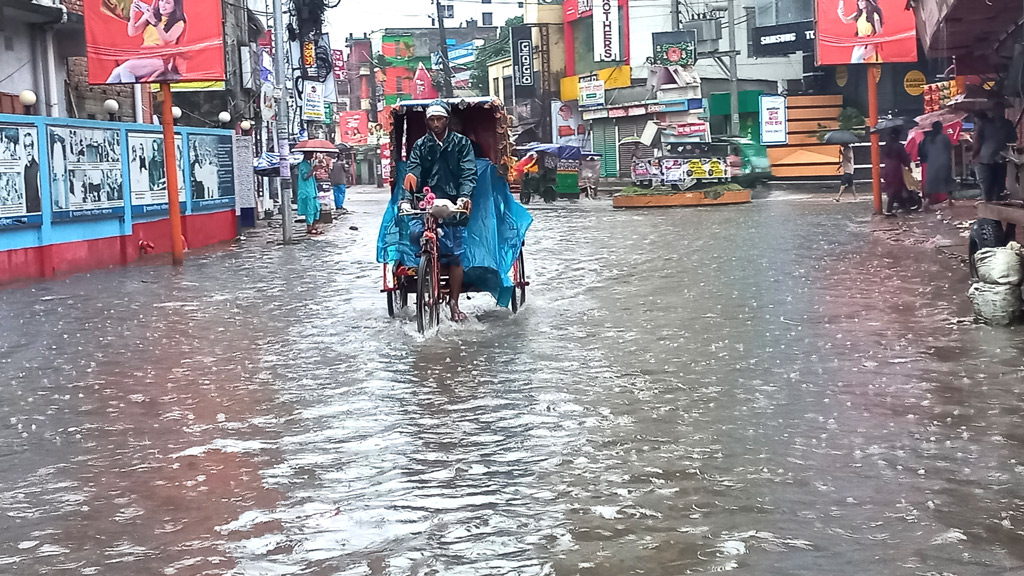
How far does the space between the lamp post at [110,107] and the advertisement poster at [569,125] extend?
34814mm

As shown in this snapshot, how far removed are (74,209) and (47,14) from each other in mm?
4975

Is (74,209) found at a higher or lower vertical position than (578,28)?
lower

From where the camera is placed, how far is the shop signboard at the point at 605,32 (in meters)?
52.4

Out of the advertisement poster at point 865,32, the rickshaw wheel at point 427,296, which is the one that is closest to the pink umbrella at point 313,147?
the advertisement poster at point 865,32

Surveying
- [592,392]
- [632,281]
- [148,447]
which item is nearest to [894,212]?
[632,281]

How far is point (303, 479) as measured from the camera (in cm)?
568

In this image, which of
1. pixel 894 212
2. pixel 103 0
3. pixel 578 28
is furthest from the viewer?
pixel 578 28

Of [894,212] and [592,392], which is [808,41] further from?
[592,392]

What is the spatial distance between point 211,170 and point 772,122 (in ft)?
86.5

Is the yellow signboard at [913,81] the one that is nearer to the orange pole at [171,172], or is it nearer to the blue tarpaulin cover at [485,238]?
the orange pole at [171,172]

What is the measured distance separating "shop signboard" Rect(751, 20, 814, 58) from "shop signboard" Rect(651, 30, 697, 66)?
257 cm

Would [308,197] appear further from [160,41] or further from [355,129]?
[355,129]

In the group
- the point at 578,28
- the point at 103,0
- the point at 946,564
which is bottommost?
the point at 946,564

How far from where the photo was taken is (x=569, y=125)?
2280 inches
